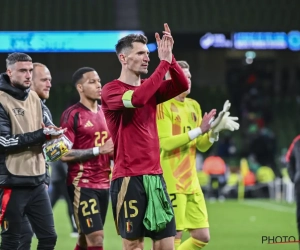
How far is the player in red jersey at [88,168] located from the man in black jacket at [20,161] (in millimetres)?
810

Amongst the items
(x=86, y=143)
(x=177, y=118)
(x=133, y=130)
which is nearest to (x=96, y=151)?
(x=86, y=143)

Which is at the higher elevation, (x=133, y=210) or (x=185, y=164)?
(x=185, y=164)

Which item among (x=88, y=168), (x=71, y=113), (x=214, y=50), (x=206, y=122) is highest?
(x=214, y=50)

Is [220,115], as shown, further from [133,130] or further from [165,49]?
[165,49]

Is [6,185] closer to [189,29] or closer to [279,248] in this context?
[279,248]

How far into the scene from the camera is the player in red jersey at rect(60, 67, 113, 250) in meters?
7.19

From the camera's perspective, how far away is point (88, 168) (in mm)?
7402

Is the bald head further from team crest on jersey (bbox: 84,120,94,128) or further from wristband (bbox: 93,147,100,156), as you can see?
wristband (bbox: 93,147,100,156)

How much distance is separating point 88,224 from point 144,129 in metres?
1.84

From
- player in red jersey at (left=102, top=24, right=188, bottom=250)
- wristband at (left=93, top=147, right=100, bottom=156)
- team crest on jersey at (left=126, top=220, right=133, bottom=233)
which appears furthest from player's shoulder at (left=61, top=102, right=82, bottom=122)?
team crest on jersey at (left=126, top=220, right=133, bottom=233)

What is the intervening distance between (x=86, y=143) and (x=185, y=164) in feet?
3.43

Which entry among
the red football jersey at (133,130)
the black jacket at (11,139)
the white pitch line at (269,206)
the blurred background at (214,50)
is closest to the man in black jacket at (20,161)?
the black jacket at (11,139)

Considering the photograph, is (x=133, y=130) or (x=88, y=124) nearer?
(x=133, y=130)

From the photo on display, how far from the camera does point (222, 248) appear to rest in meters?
10.1
